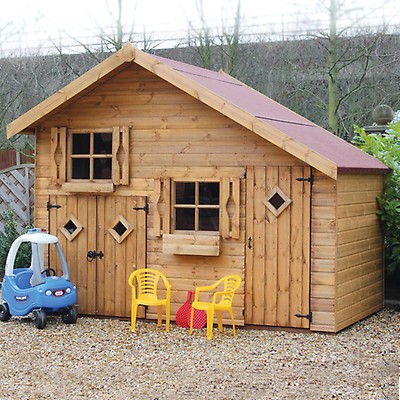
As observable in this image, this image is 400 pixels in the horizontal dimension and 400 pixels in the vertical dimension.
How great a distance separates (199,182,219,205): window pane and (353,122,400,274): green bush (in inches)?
96.3

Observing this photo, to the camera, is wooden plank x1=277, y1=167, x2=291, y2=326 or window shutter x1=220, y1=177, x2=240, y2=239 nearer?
wooden plank x1=277, y1=167, x2=291, y2=326

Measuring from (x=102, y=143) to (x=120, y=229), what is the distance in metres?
1.14

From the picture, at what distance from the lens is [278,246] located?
9602 millimetres

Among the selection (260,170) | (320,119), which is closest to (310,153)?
(260,170)

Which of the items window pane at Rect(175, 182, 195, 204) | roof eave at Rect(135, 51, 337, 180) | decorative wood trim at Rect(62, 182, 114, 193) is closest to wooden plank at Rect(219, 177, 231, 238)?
window pane at Rect(175, 182, 195, 204)

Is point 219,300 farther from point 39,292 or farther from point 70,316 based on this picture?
point 39,292

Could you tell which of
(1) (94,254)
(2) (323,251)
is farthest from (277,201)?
(1) (94,254)

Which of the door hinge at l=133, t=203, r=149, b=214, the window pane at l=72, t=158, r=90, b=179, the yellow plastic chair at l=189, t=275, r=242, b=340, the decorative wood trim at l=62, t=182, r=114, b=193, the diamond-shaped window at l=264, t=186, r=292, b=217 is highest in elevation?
the window pane at l=72, t=158, r=90, b=179

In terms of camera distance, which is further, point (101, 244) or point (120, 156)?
point (101, 244)

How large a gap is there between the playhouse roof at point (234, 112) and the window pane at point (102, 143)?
1.90 feet

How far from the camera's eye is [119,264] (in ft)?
33.7

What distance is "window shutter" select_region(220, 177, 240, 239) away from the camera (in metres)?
9.66

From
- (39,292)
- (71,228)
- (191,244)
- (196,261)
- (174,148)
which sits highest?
(174,148)

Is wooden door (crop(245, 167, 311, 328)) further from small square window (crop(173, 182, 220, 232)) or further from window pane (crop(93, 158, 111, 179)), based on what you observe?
window pane (crop(93, 158, 111, 179))
